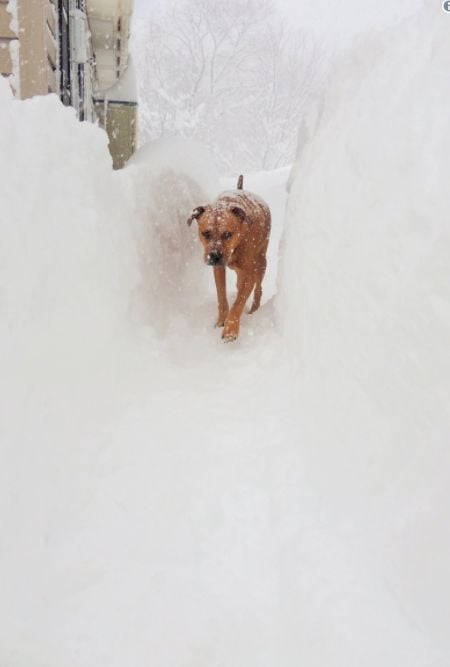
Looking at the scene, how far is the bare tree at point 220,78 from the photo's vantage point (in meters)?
22.8

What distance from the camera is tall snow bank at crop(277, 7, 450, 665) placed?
177 centimetres

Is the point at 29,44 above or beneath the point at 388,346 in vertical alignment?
above

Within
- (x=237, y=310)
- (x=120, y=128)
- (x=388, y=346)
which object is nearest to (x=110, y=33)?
(x=120, y=128)

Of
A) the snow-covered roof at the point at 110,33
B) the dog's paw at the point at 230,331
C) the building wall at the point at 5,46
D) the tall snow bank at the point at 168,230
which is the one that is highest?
the snow-covered roof at the point at 110,33

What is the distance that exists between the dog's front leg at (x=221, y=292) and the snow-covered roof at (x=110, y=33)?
5.58 metres

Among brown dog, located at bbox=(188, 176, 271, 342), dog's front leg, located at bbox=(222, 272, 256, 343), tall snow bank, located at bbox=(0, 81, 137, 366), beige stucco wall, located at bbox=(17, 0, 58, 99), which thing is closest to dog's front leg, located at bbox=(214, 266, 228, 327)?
brown dog, located at bbox=(188, 176, 271, 342)

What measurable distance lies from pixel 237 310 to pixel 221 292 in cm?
30

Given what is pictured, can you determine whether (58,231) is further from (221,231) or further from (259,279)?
(259,279)

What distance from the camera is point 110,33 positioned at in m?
8.94

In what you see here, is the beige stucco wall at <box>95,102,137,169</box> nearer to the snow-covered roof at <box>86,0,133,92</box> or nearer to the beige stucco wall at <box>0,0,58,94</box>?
the snow-covered roof at <box>86,0,133,92</box>

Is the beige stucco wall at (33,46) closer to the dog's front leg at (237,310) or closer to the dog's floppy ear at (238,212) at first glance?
the dog's floppy ear at (238,212)

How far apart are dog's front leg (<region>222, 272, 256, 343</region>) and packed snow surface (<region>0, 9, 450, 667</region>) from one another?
539 millimetres

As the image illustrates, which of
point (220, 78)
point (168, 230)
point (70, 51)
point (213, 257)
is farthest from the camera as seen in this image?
point (220, 78)

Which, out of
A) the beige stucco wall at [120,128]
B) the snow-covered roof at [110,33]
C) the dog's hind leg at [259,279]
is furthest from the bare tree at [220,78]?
the dog's hind leg at [259,279]
